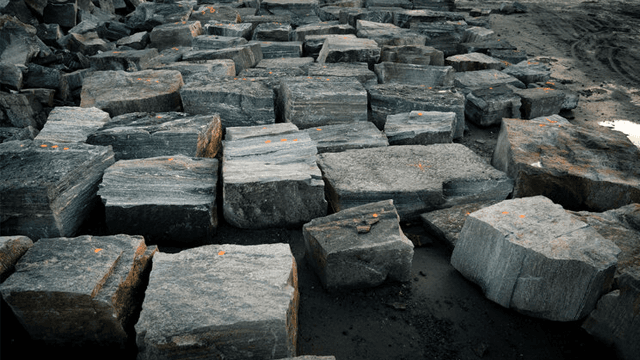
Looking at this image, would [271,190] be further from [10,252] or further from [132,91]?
[132,91]

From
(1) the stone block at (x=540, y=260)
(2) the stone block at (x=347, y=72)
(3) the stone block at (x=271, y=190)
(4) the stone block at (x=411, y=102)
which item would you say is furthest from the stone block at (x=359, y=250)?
(2) the stone block at (x=347, y=72)

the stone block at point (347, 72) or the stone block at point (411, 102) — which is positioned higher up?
the stone block at point (347, 72)

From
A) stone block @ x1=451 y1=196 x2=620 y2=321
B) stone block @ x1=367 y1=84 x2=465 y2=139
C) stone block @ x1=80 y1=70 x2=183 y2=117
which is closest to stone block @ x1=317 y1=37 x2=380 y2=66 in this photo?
→ stone block @ x1=367 y1=84 x2=465 y2=139

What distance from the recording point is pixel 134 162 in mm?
3496

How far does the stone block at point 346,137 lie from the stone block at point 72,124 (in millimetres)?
2160

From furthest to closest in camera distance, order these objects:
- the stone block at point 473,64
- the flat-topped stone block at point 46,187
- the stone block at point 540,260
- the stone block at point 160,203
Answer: the stone block at point 473,64
the stone block at point 160,203
the flat-topped stone block at point 46,187
the stone block at point 540,260

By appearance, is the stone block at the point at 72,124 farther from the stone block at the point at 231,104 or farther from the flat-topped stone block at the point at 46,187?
the stone block at the point at 231,104

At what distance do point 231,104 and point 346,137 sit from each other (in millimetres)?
1351

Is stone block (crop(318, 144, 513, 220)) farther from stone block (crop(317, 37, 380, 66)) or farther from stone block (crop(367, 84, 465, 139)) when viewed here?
stone block (crop(317, 37, 380, 66))

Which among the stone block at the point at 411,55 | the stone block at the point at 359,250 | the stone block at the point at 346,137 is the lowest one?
the stone block at the point at 359,250

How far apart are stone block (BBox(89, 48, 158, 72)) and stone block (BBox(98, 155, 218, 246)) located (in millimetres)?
3520

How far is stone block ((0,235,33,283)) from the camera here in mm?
2361

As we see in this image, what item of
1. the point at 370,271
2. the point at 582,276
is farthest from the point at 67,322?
the point at 582,276

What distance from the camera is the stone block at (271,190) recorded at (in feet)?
10.7
